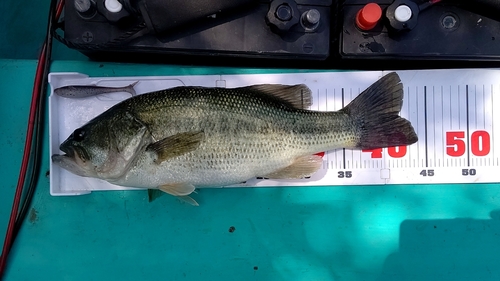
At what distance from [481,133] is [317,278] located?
1.06 m

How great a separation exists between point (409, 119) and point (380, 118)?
0.84 ft

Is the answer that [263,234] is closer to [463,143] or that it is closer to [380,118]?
[380,118]

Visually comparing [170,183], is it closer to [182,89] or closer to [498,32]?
[182,89]

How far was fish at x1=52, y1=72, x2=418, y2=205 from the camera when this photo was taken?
1453mm

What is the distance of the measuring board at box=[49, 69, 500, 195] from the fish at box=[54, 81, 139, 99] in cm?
4

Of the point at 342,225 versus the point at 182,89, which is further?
the point at 342,225

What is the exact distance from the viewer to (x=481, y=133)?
5.65ft

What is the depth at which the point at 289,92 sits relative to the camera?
1.59 m

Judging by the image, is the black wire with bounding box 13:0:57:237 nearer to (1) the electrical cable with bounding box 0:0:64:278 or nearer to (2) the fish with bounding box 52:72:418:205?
(1) the electrical cable with bounding box 0:0:64:278

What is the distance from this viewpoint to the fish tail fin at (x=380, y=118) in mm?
1571

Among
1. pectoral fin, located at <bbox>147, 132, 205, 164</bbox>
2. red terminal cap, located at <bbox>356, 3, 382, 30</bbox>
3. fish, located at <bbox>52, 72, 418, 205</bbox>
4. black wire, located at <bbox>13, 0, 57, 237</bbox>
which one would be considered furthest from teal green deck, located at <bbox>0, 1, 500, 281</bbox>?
red terminal cap, located at <bbox>356, 3, 382, 30</bbox>

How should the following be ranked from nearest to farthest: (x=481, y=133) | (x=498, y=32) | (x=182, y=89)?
(x=182, y=89)
(x=498, y=32)
(x=481, y=133)

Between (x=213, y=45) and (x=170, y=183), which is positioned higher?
(x=213, y=45)

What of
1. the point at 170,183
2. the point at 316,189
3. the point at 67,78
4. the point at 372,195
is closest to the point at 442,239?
the point at 372,195
